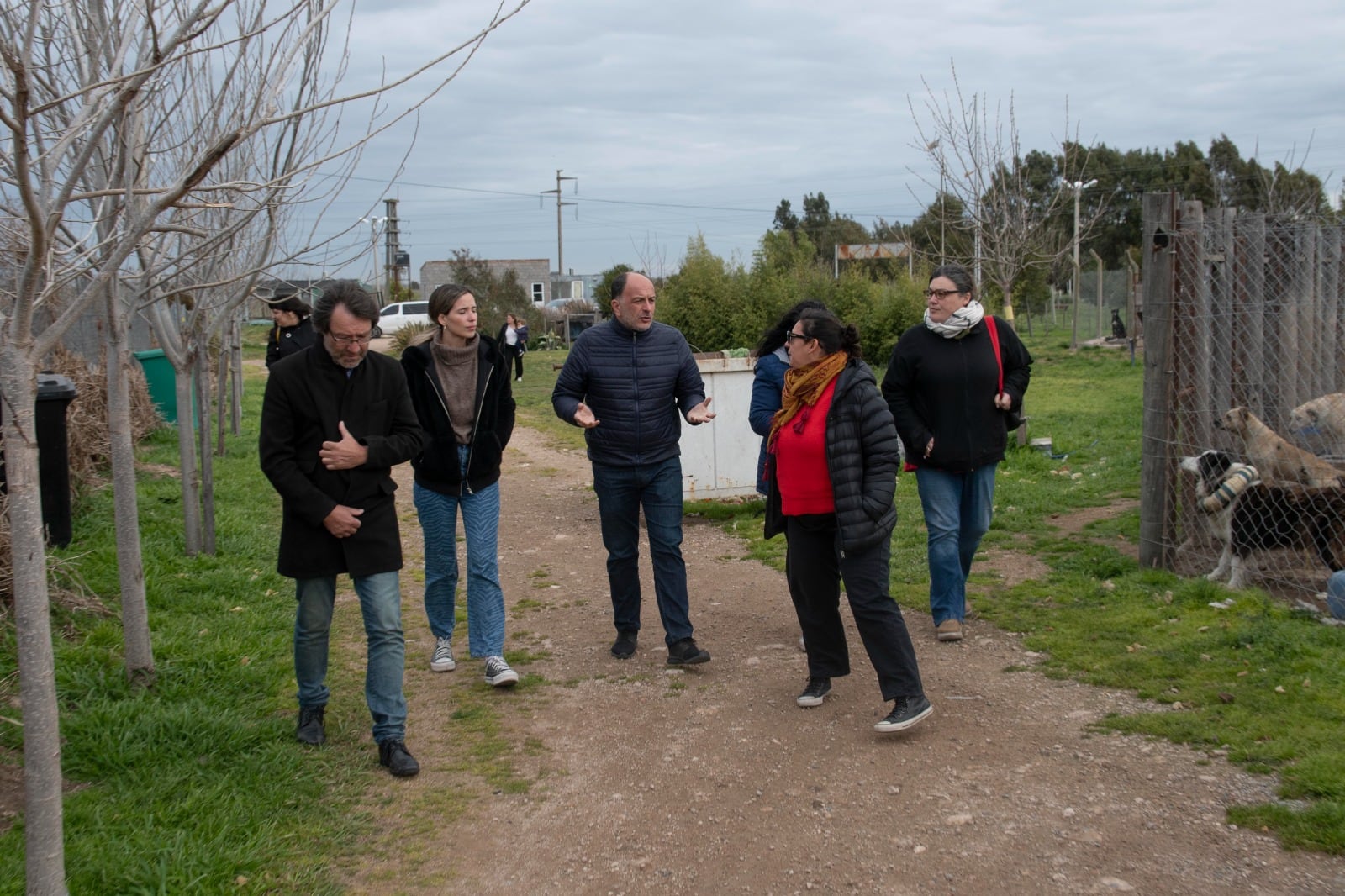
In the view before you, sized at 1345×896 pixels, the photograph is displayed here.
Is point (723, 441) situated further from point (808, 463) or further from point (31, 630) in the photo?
point (31, 630)

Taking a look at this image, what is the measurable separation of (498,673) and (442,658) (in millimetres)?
522

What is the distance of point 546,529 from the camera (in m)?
10.1

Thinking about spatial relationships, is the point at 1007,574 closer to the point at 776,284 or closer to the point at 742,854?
the point at 742,854

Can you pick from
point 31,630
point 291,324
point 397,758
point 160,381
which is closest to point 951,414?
point 397,758

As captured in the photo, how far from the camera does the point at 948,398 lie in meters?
6.14

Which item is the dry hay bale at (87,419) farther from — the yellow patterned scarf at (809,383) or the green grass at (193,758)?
the yellow patterned scarf at (809,383)

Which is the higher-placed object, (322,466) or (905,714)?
A: (322,466)

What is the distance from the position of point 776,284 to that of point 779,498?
2117cm

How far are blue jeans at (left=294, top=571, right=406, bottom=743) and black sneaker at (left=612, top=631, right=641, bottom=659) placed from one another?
1699 millimetres

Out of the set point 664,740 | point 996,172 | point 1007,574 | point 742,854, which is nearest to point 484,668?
point 664,740

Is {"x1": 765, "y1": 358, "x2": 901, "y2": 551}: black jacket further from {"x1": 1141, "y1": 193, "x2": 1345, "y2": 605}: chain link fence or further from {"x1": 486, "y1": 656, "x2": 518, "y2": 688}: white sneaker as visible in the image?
{"x1": 1141, "y1": 193, "x2": 1345, "y2": 605}: chain link fence

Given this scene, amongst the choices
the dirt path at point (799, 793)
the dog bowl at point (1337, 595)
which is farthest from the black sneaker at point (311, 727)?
the dog bowl at point (1337, 595)

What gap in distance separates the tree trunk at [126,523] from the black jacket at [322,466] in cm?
111

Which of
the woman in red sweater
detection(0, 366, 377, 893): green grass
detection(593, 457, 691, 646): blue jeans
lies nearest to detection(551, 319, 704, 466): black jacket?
detection(593, 457, 691, 646): blue jeans
